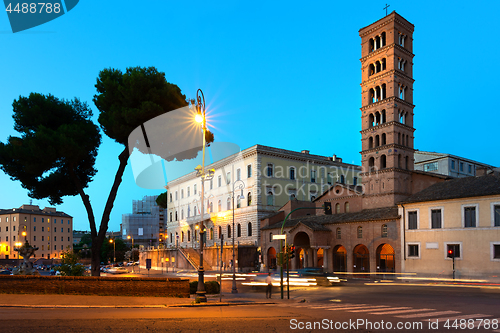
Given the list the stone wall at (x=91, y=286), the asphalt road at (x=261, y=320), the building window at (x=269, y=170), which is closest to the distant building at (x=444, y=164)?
the building window at (x=269, y=170)

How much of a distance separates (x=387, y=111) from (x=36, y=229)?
103 meters

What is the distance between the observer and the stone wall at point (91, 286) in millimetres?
21500

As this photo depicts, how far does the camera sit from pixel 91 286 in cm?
2155

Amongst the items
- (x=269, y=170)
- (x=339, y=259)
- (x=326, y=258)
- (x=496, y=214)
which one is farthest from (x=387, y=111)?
(x=269, y=170)

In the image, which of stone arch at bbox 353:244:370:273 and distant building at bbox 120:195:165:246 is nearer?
stone arch at bbox 353:244:370:273

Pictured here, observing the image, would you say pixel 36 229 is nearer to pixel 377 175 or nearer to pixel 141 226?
pixel 141 226

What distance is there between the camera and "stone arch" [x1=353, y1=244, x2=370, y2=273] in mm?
46312

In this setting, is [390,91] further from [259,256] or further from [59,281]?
[59,281]

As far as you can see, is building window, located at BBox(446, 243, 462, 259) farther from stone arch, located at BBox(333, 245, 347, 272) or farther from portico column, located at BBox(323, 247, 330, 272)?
portico column, located at BBox(323, 247, 330, 272)

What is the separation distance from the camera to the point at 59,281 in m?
21.5

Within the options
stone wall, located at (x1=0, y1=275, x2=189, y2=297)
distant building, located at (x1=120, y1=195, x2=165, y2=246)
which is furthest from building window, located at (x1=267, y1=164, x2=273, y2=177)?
distant building, located at (x1=120, y1=195, x2=165, y2=246)

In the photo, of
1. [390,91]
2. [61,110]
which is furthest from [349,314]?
A: [390,91]

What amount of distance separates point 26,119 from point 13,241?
3830 inches

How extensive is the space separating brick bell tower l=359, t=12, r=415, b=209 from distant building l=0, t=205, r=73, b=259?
297ft
